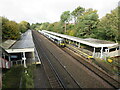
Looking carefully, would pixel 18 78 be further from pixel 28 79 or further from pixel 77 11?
pixel 77 11

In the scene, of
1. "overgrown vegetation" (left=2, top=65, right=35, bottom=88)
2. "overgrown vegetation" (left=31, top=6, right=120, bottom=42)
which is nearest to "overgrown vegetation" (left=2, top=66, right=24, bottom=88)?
"overgrown vegetation" (left=2, top=65, right=35, bottom=88)

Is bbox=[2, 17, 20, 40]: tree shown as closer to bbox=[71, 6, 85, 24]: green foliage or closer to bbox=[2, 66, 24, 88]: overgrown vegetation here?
bbox=[2, 66, 24, 88]: overgrown vegetation

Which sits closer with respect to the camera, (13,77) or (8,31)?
(13,77)

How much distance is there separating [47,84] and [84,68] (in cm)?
498

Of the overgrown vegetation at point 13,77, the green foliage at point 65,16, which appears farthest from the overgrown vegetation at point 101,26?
the green foliage at point 65,16

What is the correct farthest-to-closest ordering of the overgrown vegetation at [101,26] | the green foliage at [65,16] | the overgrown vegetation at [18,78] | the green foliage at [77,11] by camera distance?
the green foliage at [65,16], the green foliage at [77,11], the overgrown vegetation at [101,26], the overgrown vegetation at [18,78]

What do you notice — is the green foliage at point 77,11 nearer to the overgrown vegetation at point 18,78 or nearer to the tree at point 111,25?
the tree at point 111,25

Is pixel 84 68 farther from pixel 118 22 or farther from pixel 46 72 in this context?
pixel 118 22

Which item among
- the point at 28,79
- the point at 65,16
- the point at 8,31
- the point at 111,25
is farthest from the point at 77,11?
the point at 28,79

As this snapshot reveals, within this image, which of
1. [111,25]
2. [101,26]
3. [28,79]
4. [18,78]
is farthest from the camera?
[101,26]

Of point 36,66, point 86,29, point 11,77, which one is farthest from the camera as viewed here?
point 86,29

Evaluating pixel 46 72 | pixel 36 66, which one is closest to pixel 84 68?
pixel 46 72

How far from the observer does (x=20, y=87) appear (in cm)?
773

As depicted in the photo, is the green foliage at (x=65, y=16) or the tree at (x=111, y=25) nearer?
the tree at (x=111, y=25)
